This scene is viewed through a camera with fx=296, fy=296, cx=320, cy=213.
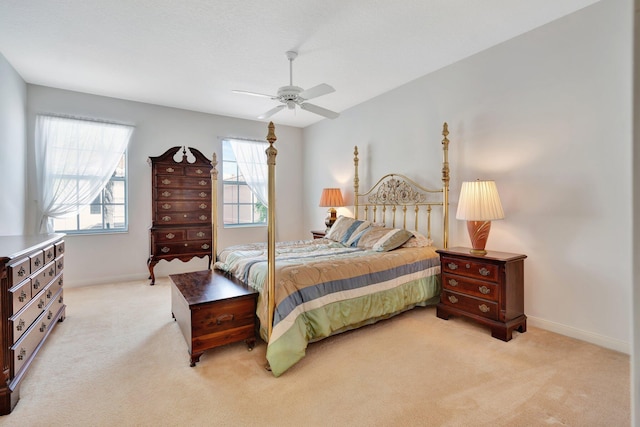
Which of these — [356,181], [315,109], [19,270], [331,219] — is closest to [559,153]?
[315,109]

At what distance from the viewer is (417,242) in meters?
3.39

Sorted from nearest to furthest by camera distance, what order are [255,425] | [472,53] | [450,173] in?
[255,425]
[472,53]
[450,173]

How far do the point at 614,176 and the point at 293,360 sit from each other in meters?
2.77

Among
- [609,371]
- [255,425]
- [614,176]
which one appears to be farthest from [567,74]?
[255,425]

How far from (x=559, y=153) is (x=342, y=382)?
8.52 feet

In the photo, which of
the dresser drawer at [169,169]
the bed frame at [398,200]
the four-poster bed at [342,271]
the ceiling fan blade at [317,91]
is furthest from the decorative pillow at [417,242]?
the dresser drawer at [169,169]

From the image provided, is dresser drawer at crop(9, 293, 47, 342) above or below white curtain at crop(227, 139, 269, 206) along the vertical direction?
below

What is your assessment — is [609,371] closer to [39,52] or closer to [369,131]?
[369,131]

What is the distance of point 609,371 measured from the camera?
1.97 metres

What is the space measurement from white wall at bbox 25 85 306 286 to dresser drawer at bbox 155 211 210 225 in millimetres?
493

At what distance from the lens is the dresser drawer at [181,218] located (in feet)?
14.2

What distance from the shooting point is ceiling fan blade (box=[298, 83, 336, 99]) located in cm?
269

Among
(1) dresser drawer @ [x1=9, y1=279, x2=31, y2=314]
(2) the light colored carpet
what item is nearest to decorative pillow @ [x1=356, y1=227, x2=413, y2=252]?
(2) the light colored carpet

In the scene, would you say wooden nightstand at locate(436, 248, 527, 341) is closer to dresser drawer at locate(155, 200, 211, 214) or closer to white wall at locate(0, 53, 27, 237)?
dresser drawer at locate(155, 200, 211, 214)
